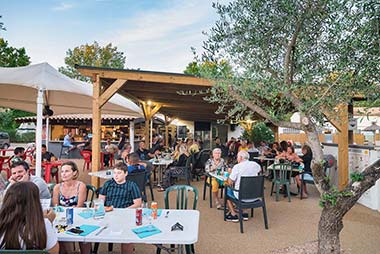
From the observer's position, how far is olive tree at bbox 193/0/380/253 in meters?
3.10

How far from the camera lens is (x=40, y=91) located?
5.07 m

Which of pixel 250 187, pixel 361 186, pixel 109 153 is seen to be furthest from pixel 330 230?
pixel 109 153

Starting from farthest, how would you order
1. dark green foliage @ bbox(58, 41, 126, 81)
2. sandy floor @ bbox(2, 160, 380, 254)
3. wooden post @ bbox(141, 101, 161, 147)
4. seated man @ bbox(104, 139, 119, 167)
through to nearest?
1. dark green foliage @ bbox(58, 41, 126, 81)
2. seated man @ bbox(104, 139, 119, 167)
3. wooden post @ bbox(141, 101, 161, 147)
4. sandy floor @ bbox(2, 160, 380, 254)

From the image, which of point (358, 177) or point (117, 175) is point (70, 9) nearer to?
point (117, 175)

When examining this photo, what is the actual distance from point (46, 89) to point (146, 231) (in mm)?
3781

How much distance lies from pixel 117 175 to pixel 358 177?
106 inches

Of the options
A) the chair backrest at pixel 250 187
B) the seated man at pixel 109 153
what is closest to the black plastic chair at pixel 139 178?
the chair backrest at pixel 250 187

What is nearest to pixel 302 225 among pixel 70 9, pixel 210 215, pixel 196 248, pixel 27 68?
pixel 210 215

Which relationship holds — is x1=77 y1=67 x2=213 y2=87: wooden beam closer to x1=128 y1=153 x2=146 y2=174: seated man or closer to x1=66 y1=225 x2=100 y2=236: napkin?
x1=128 y1=153 x2=146 y2=174: seated man

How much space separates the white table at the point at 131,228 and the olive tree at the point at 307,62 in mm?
1461

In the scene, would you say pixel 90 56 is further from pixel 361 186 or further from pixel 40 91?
pixel 361 186

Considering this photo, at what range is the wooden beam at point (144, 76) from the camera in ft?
20.4

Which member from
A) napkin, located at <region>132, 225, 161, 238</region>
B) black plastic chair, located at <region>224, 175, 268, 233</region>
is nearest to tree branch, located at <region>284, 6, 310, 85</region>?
black plastic chair, located at <region>224, 175, 268, 233</region>

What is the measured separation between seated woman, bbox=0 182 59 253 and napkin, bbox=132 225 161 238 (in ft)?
2.11
